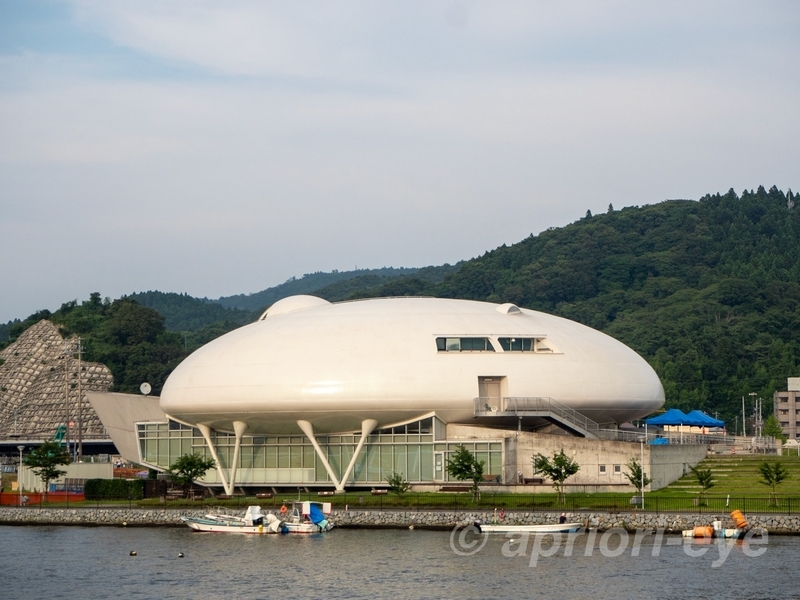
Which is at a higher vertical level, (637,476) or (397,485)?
(637,476)

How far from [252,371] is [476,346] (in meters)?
14.2

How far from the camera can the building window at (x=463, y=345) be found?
3280 inches

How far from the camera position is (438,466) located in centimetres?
8300

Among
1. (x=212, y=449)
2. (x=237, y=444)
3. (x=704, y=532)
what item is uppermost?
(x=237, y=444)

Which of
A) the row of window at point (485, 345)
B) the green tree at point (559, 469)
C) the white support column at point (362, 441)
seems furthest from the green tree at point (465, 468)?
the row of window at point (485, 345)

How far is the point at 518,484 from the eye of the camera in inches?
3100

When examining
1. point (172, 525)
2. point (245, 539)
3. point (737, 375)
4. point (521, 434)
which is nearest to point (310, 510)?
point (245, 539)

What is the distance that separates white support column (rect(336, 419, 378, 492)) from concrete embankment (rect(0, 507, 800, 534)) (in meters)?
9.99

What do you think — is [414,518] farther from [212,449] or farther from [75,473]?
[75,473]

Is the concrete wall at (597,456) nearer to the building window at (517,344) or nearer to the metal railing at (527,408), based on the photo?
the metal railing at (527,408)

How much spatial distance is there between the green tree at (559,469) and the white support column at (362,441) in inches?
491

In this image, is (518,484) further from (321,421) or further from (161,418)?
(161,418)

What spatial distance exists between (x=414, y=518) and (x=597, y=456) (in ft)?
44.1

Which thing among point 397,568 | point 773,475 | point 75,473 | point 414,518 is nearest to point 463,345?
point 414,518
